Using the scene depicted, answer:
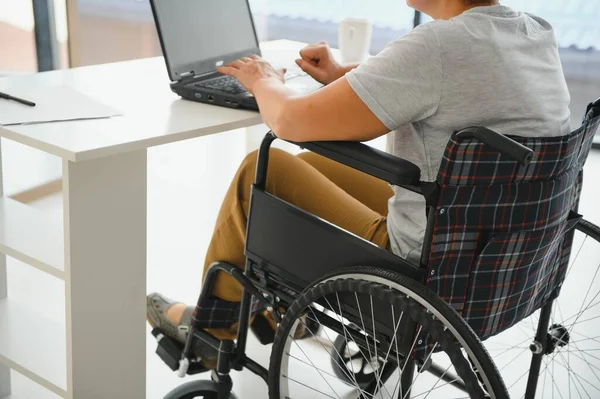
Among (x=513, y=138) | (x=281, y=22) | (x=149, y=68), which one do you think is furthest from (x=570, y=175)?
(x=281, y=22)

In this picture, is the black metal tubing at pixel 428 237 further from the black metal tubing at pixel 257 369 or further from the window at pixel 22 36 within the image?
the window at pixel 22 36

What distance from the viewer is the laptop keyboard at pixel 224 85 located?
1.76m

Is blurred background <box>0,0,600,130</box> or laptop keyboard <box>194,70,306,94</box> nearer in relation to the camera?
laptop keyboard <box>194,70,306,94</box>

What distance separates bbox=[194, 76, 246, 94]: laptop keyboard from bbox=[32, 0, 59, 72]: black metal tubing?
2.39 m

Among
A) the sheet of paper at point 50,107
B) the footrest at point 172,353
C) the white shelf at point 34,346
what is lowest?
the footrest at point 172,353

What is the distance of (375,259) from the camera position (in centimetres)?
136

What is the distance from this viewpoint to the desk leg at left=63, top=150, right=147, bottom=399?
1.51 meters

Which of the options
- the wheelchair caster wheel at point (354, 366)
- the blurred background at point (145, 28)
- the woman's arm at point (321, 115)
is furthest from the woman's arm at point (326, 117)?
the blurred background at point (145, 28)

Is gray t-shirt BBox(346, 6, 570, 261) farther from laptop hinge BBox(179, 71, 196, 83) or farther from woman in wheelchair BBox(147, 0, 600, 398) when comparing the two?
laptop hinge BBox(179, 71, 196, 83)

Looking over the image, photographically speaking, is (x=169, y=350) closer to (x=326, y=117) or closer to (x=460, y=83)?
(x=326, y=117)

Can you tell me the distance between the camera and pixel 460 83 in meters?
1.30

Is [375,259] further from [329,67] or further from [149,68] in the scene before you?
[149,68]

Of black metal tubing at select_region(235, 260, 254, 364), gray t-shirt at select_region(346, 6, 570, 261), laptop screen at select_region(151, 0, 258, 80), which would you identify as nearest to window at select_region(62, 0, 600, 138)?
laptop screen at select_region(151, 0, 258, 80)

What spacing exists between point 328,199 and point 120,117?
17.2 inches
